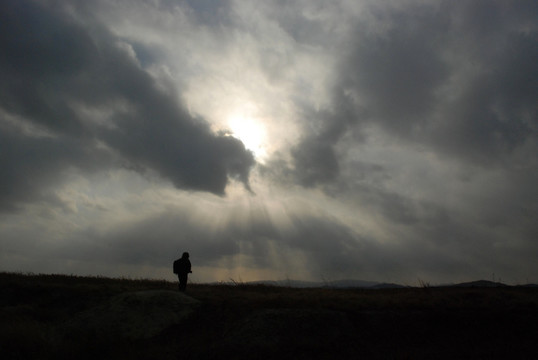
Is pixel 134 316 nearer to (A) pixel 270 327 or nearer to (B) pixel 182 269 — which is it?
(B) pixel 182 269

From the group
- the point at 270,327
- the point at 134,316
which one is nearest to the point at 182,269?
the point at 134,316

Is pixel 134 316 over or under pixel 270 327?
over

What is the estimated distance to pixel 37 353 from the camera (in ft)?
36.0

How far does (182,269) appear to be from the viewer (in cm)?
1941

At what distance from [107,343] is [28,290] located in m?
9.40

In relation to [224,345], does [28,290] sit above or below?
above

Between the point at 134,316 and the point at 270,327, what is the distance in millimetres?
5498

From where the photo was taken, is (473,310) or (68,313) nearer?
(473,310)

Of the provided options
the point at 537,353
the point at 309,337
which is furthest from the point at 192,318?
the point at 537,353

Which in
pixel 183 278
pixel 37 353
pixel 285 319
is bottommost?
pixel 37 353

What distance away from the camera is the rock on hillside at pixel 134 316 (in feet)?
42.8

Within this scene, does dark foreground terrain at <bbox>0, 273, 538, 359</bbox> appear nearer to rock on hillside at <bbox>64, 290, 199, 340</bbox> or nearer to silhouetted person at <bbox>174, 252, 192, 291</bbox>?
rock on hillside at <bbox>64, 290, 199, 340</bbox>

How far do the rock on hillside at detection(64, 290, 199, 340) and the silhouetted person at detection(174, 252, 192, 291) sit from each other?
2908mm

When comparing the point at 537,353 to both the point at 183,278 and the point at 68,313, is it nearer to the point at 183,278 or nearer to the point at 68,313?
the point at 183,278
